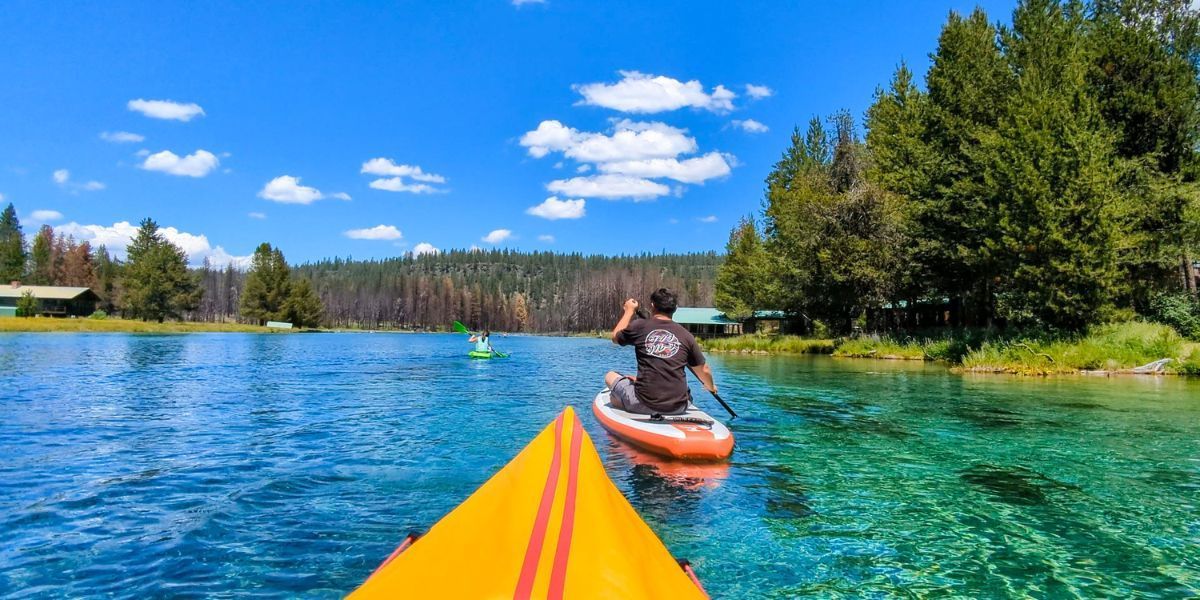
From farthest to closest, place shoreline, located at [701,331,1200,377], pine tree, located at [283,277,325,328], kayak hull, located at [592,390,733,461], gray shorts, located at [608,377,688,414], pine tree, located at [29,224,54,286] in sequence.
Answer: pine tree, located at [29,224,54,286] → pine tree, located at [283,277,325,328] → shoreline, located at [701,331,1200,377] → gray shorts, located at [608,377,688,414] → kayak hull, located at [592,390,733,461]

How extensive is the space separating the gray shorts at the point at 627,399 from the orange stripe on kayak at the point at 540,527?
6118 mm

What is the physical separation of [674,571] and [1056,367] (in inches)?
1050

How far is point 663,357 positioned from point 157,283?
9462 cm

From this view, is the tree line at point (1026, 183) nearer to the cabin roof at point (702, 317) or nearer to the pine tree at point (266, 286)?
the cabin roof at point (702, 317)

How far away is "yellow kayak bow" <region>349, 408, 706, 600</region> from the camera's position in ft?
7.99

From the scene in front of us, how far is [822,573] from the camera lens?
488 cm

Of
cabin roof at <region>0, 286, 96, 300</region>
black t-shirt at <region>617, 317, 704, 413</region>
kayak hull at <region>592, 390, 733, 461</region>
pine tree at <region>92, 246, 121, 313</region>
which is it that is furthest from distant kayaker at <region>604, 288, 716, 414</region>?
pine tree at <region>92, 246, 121, 313</region>

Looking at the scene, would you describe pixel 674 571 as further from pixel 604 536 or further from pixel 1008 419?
pixel 1008 419

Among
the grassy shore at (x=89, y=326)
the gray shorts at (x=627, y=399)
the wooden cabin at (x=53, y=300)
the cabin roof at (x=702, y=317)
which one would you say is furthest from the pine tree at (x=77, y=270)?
the gray shorts at (x=627, y=399)

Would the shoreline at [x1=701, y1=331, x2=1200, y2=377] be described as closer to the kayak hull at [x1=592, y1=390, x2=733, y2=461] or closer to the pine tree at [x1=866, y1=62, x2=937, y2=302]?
the pine tree at [x1=866, y1=62, x2=937, y2=302]

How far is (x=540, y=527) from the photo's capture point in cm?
277

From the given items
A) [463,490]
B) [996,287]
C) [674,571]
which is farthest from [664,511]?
[996,287]

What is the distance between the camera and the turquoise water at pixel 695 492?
4.86 m

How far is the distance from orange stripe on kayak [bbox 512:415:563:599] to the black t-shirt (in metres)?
5.23
